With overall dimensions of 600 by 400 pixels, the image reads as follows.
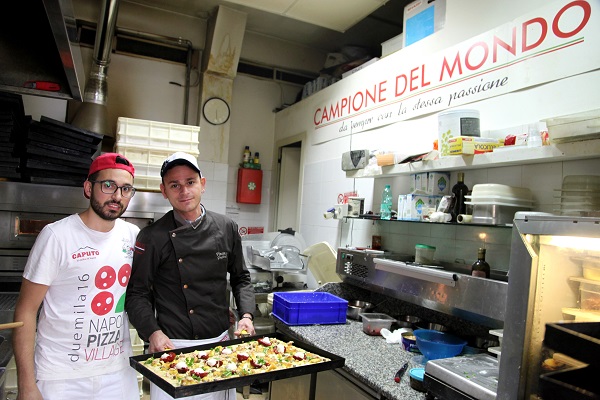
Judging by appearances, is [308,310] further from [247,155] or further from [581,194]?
[247,155]

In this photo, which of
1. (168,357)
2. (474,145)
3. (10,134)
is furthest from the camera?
(10,134)

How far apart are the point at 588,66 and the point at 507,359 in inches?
56.4

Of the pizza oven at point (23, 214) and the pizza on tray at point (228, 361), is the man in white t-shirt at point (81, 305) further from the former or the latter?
the pizza oven at point (23, 214)

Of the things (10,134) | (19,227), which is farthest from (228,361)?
(10,134)

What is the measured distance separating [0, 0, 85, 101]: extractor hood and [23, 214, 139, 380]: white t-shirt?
1.84 feet

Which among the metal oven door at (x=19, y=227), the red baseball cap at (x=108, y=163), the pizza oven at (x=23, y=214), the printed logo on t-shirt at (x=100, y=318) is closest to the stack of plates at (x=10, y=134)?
the pizza oven at (x=23, y=214)

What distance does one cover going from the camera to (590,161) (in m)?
1.90

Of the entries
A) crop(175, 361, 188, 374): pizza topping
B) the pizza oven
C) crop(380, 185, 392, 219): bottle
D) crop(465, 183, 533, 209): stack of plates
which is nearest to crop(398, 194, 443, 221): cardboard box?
crop(380, 185, 392, 219): bottle

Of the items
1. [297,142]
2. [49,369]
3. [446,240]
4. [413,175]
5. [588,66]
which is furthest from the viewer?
[297,142]

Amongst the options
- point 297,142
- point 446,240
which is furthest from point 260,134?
point 446,240

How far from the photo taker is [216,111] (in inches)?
191

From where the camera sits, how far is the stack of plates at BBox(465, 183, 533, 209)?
6.65ft

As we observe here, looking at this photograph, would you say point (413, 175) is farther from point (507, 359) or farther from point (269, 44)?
point (269, 44)

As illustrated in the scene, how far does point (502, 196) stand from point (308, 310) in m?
1.36
